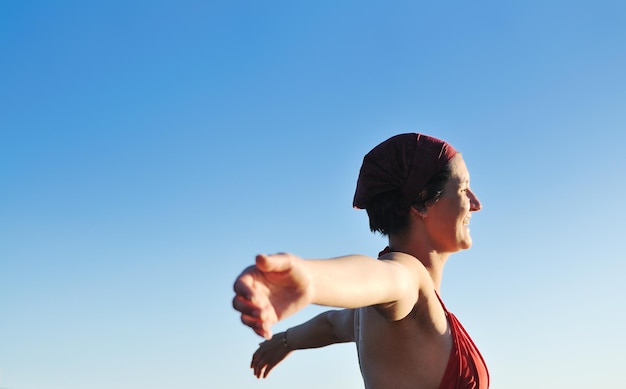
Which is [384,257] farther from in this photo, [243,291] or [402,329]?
[243,291]

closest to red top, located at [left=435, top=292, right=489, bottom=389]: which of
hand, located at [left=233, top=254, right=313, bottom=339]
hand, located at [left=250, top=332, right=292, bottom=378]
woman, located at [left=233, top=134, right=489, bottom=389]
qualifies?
woman, located at [left=233, top=134, right=489, bottom=389]

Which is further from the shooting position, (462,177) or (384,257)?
(462,177)

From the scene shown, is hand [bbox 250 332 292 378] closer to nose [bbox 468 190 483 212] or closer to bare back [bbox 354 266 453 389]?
bare back [bbox 354 266 453 389]

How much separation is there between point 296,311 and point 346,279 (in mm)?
265

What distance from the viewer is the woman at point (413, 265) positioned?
300 cm

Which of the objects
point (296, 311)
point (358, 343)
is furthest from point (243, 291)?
point (358, 343)

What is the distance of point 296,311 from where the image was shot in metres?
2.13

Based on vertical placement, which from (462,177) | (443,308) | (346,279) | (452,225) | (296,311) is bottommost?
(296,311)

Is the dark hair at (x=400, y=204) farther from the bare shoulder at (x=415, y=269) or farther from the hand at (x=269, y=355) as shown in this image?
the hand at (x=269, y=355)

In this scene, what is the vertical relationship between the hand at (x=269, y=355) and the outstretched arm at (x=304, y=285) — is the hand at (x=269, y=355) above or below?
above

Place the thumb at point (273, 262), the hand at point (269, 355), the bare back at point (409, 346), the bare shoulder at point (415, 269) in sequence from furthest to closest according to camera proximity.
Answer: the hand at point (269, 355) < the bare back at point (409, 346) < the bare shoulder at point (415, 269) < the thumb at point (273, 262)

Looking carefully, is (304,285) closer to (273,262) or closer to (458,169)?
(273,262)

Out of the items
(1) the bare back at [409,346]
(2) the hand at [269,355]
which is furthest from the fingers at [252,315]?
(2) the hand at [269,355]

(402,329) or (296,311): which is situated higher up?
(402,329)
